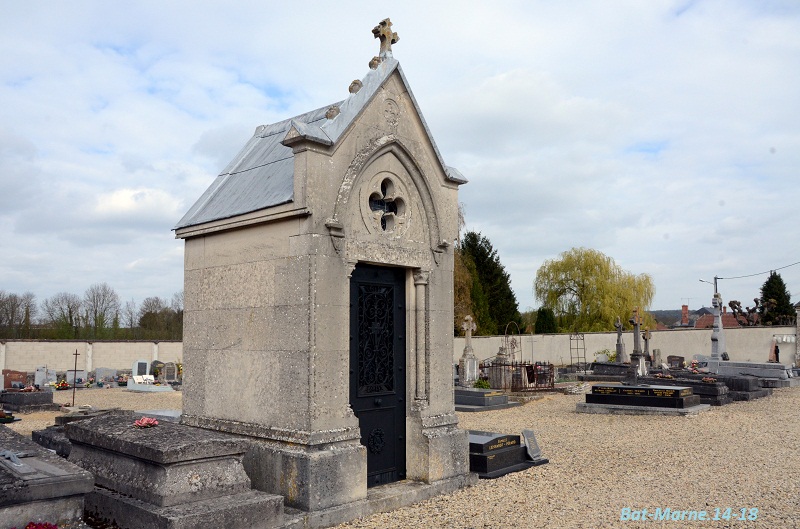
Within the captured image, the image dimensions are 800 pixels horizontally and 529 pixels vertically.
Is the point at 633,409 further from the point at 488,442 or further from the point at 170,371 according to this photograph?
the point at 170,371

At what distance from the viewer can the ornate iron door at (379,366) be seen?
6.29m

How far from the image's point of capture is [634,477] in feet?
25.0

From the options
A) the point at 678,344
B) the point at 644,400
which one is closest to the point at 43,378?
the point at 644,400

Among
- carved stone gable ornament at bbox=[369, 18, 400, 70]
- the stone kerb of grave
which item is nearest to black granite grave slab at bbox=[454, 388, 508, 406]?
carved stone gable ornament at bbox=[369, 18, 400, 70]

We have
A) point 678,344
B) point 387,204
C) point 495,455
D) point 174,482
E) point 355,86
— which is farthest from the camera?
point 678,344

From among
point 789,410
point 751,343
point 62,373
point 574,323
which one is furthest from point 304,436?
point 574,323

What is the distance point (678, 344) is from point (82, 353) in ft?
91.0

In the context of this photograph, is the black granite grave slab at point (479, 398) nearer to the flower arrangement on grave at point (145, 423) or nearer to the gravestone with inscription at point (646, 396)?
the gravestone with inscription at point (646, 396)

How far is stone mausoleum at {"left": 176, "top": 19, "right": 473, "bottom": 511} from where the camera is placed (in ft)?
18.6

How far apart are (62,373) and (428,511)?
2245 centimetres

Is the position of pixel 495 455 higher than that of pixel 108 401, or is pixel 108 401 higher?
pixel 495 455

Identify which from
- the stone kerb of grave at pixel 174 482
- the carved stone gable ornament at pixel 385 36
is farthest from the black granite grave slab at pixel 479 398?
the stone kerb of grave at pixel 174 482

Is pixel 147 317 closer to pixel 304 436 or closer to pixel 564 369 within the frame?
pixel 564 369

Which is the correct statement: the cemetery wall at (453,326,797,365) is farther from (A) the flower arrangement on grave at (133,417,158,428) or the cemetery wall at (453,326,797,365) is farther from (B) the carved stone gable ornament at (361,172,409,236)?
(A) the flower arrangement on grave at (133,417,158,428)
